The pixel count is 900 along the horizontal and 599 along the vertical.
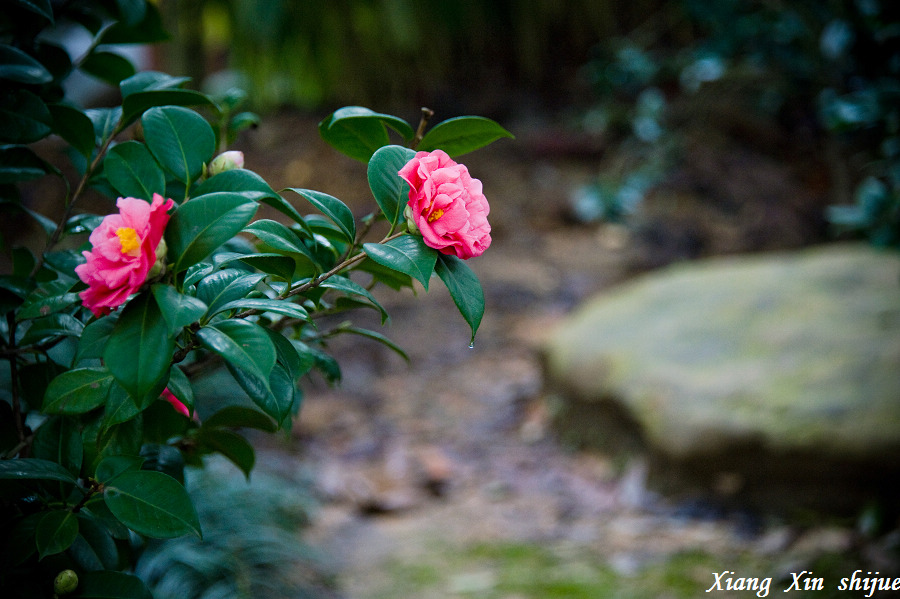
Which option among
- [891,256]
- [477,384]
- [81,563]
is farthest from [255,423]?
[891,256]

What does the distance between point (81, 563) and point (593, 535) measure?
4.60 feet

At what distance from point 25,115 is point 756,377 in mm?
1802

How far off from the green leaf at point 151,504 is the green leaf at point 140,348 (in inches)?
4.0

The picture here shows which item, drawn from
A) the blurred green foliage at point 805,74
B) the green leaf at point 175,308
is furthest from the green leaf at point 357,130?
the blurred green foliage at point 805,74

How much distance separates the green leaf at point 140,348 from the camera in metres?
0.48

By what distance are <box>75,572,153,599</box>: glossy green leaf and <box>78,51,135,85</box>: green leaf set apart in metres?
0.64

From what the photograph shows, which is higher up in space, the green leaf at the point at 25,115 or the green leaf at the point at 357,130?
the green leaf at the point at 357,130

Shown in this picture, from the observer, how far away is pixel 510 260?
13.5 ft

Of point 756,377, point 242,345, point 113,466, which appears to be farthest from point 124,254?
point 756,377

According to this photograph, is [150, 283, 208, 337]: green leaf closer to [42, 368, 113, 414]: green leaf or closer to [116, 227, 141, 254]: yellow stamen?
[116, 227, 141, 254]: yellow stamen


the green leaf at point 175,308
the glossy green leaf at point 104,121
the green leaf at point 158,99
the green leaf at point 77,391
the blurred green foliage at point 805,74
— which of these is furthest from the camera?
the blurred green foliage at point 805,74

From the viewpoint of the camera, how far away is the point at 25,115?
71 centimetres

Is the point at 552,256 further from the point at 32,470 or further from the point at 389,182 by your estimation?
the point at 32,470

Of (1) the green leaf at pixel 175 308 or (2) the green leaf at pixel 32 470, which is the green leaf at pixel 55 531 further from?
(1) the green leaf at pixel 175 308
